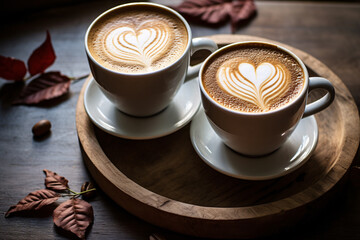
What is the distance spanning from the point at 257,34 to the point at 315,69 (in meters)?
0.32

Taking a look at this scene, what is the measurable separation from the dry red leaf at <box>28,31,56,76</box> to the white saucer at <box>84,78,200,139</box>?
0.23m

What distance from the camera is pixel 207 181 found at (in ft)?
3.56

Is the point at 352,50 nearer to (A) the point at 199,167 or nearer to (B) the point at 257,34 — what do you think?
(B) the point at 257,34

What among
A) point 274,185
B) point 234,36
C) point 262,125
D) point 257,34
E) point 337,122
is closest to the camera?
point 262,125

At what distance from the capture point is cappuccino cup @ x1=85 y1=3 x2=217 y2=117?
107cm

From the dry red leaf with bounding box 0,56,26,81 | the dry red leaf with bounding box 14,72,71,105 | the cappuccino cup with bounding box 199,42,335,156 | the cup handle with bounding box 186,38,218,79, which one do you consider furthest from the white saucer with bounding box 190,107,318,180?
the dry red leaf with bounding box 0,56,26,81

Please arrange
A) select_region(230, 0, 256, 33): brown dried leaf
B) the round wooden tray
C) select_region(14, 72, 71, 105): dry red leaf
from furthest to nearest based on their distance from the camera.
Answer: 1. select_region(230, 0, 256, 33): brown dried leaf
2. select_region(14, 72, 71, 105): dry red leaf
3. the round wooden tray

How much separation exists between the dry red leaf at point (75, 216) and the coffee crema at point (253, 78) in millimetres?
401

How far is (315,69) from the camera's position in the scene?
1259 millimetres


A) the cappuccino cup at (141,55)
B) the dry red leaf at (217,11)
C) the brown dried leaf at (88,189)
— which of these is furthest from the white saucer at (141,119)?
the dry red leaf at (217,11)

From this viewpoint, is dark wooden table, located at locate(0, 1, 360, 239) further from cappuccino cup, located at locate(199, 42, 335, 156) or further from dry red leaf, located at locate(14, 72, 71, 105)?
cappuccino cup, located at locate(199, 42, 335, 156)

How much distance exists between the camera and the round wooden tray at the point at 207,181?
938 mm

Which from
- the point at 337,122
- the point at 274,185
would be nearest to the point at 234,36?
the point at 337,122

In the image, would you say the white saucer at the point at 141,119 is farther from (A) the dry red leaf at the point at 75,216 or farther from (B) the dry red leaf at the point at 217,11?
(B) the dry red leaf at the point at 217,11
